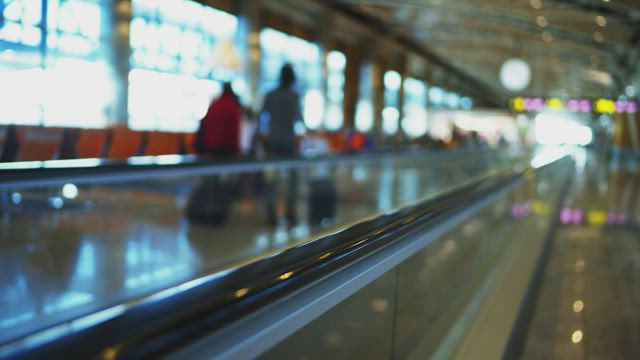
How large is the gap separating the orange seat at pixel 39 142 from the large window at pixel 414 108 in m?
25.8

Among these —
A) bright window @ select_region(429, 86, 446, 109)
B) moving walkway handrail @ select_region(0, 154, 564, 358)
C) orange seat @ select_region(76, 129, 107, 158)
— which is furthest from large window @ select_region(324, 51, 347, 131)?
moving walkway handrail @ select_region(0, 154, 564, 358)

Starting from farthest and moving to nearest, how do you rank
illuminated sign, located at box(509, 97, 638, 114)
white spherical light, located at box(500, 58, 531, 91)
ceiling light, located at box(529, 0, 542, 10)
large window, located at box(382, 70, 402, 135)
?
illuminated sign, located at box(509, 97, 638, 114) < large window, located at box(382, 70, 402, 135) < white spherical light, located at box(500, 58, 531, 91) < ceiling light, located at box(529, 0, 542, 10)

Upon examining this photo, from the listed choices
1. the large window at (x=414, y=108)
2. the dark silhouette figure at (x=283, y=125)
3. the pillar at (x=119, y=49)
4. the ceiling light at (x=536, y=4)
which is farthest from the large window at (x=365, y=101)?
the dark silhouette figure at (x=283, y=125)

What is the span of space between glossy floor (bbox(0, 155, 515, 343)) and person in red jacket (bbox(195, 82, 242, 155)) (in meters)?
0.53

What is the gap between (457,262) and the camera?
4.25 metres

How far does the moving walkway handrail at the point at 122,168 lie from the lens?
355 centimetres

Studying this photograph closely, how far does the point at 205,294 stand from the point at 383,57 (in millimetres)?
29843

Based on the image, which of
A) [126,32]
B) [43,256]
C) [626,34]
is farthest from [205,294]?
[626,34]

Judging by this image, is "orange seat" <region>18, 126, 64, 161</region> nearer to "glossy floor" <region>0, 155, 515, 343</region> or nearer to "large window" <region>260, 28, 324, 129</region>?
"glossy floor" <region>0, 155, 515, 343</region>

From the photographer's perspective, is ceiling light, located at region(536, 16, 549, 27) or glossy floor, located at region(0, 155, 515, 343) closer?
glossy floor, located at region(0, 155, 515, 343)

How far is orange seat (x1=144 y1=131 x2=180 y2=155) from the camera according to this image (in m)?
11.1

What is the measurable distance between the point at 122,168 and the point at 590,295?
11.5 ft

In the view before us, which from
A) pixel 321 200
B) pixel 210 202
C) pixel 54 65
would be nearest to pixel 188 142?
pixel 54 65

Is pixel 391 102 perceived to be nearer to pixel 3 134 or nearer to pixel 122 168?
pixel 3 134
